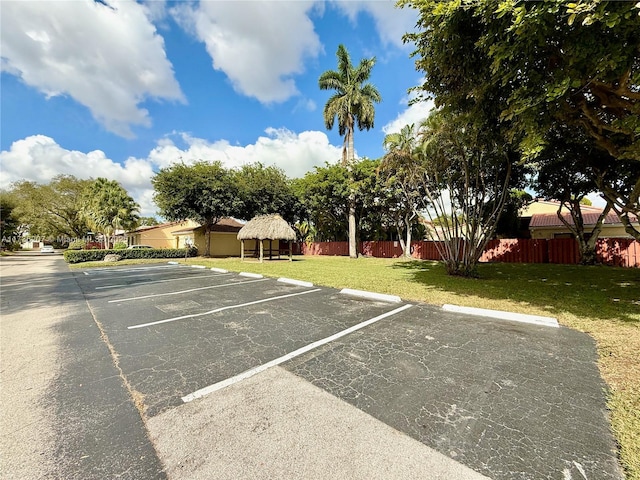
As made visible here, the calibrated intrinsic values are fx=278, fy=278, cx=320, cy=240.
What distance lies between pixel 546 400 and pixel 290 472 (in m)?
2.74

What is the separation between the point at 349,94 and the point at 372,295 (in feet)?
66.8

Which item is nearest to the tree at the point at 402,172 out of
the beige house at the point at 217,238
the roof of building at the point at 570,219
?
the roof of building at the point at 570,219

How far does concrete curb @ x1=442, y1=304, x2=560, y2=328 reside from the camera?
17.8 ft

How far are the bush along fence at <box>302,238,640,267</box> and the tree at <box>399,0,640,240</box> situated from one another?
1108 centimetres

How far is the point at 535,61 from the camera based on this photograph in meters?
5.77

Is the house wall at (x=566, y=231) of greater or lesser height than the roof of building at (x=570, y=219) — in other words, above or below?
below

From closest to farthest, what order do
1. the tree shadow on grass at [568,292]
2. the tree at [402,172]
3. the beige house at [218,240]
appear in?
the tree shadow on grass at [568,292] → the tree at [402,172] → the beige house at [218,240]

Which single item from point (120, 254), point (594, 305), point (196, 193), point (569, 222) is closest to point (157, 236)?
point (120, 254)

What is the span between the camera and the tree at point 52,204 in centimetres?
3791

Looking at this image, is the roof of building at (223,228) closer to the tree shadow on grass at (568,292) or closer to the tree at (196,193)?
the tree at (196,193)

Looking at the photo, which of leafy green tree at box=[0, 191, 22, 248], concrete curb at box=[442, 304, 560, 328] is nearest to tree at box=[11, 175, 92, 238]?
leafy green tree at box=[0, 191, 22, 248]

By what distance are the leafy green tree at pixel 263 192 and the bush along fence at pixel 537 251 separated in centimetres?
924

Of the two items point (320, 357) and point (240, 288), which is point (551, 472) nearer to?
point (320, 357)

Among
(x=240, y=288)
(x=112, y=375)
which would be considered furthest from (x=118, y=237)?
(x=112, y=375)
